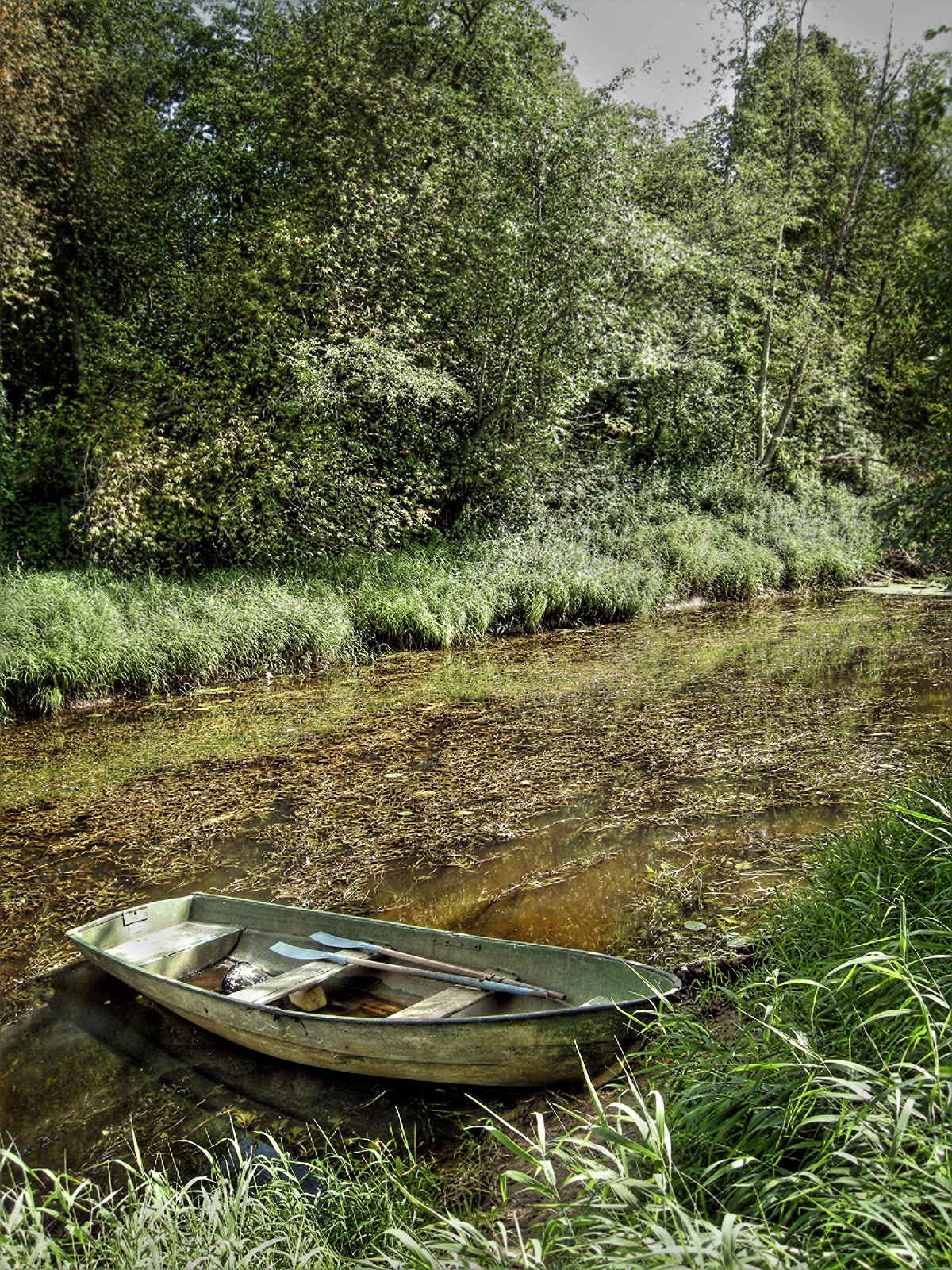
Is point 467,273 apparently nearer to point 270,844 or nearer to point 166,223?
point 166,223

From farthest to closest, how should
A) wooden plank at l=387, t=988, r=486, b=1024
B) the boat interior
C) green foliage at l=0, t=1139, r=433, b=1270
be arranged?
the boat interior < wooden plank at l=387, t=988, r=486, b=1024 < green foliage at l=0, t=1139, r=433, b=1270

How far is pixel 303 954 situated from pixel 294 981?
255 millimetres

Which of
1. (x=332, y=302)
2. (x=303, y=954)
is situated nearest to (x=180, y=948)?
(x=303, y=954)

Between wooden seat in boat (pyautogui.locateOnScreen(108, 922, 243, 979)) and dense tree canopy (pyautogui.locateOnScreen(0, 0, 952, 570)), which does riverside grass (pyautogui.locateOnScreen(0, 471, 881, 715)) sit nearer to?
dense tree canopy (pyautogui.locateOnScreen(0, 0, 952, 570))

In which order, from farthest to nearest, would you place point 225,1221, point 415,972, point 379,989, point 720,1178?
point 379,989, point 415,972, point 225,1221, point 720,1178

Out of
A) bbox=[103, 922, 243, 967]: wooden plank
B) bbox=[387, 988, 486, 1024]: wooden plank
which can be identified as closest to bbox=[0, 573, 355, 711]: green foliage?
bbox=[103, 922, 243, 967]: wooden plank

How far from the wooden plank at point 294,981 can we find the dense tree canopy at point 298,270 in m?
10.6

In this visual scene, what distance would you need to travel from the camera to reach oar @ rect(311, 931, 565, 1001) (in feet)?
11.7

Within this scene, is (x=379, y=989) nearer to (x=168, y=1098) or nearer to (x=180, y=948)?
(x=168, y=1098)

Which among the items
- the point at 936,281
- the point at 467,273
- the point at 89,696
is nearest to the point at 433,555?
the point at 467,273

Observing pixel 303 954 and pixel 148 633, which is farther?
pixel 148 633

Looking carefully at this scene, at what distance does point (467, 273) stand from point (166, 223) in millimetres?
6457

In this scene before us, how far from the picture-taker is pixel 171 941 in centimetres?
441

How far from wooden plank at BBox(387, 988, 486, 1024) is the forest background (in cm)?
892
